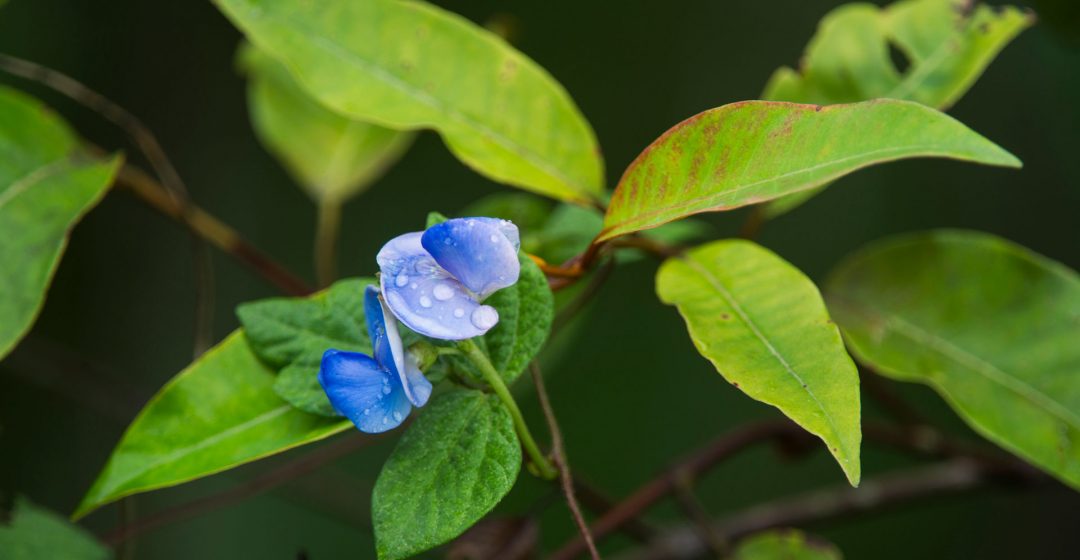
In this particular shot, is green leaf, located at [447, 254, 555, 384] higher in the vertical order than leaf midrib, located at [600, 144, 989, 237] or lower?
lower

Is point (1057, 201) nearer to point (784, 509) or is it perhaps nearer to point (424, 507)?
point (784, 509)

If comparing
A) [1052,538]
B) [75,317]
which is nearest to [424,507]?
[1052,538]

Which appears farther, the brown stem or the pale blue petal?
the brown stem

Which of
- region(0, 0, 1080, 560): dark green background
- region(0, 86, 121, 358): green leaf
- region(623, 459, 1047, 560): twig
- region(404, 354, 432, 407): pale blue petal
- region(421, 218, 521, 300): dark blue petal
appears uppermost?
region(421, 218, 521, 300): dark blue petal

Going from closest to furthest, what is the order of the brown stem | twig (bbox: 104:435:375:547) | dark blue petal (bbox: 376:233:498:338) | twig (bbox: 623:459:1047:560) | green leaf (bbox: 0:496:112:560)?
dark blue petal (bbox: 376:233:498:338)
green leaf (bbox: 0:496:112:560)
twig (bbox: 104:435:375:547)
the brown stem
twig (bbox: 623:459:1047:560)

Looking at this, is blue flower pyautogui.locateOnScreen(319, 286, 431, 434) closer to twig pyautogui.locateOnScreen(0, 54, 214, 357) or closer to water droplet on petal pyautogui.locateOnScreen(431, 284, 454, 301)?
water droplet on petal pyautogui.locateOnScreen(431, 284, 454, 301)

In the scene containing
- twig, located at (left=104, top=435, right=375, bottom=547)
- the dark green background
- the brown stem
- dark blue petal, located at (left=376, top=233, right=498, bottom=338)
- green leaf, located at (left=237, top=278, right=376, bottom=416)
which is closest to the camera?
dark blue petal, located at (left=376, top=233, right=498, bottom=338)

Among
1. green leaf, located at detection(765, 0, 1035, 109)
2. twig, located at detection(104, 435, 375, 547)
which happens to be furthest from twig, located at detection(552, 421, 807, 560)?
green leaf, located at detection(765, 0, 1035, 109)

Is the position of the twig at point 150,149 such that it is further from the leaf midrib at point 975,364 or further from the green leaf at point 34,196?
the leaf midrib at point 975,364
